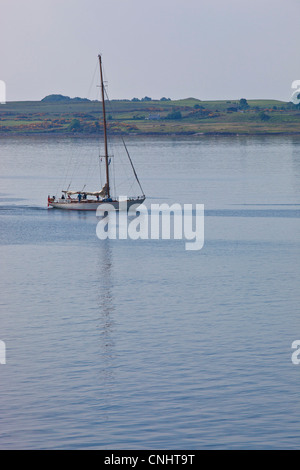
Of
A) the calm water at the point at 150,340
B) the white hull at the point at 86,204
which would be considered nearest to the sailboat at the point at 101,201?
the white hull at the point at 86,204

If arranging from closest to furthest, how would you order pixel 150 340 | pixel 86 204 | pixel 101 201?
pixel 150 340
pixel 101 201
pixel 86 204

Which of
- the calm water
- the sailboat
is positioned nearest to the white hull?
the sailboat

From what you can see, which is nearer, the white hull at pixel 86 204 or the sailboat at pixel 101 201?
the white hull at pixel 86 204

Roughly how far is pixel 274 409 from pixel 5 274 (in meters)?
36.5

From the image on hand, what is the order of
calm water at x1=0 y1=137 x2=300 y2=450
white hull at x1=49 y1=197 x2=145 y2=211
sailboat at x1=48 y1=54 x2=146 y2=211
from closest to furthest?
calm water at x1=0 y1=137 x2=300 y2=450, white hull at x1=49 y1=197 x2=145 y2=211, sailboat at x1=48 y1=54 x2=146 y2=211

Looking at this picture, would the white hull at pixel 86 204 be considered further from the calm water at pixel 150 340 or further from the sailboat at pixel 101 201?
the calm water at pixel 150 340

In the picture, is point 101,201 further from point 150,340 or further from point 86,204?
point 150,340

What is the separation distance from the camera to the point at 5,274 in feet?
233

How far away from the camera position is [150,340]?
49875mm

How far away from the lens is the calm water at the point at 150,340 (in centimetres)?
3728

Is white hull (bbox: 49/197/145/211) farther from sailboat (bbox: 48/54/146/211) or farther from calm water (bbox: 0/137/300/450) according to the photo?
calm water (bbox: 0/137/300/450)

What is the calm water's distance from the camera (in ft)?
122

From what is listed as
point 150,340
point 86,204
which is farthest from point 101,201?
point 150,340
